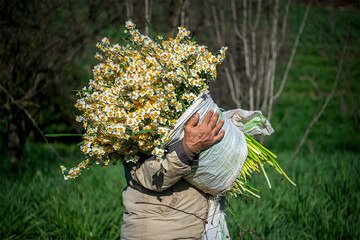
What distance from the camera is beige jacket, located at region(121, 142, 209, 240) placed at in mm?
1800

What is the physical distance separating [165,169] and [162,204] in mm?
294

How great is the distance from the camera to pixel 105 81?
1.97 metres

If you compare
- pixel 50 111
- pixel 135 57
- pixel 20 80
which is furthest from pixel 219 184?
pixel 50 111

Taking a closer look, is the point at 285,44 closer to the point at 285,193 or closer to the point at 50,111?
the point at 285,193

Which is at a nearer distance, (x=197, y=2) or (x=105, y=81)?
(x=105, y=81)

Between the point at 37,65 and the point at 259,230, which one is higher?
the point at 37,65

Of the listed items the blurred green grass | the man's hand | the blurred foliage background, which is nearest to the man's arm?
the man's hand

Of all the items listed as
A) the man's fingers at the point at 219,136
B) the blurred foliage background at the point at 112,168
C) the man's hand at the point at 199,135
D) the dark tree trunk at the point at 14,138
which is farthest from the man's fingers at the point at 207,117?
the dark tree trunk at the point at 14,138

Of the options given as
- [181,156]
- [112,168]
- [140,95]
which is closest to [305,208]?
[181,156]

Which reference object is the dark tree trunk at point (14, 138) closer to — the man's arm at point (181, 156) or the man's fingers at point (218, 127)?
the man's arm at point (181, 156)

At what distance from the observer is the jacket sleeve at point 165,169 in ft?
5.72

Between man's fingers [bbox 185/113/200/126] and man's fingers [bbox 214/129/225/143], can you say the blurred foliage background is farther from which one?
man's fingers [bbox 185/113/200/126]

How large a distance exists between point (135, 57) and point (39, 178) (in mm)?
3507

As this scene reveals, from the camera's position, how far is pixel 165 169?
1766 millimetres
